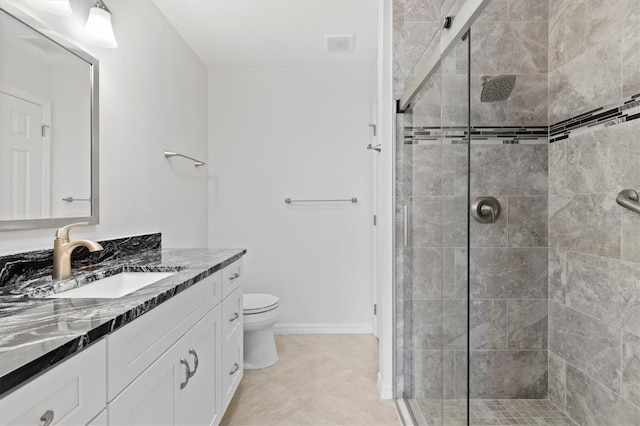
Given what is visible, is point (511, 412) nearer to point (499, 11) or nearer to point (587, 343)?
point (587, 343)

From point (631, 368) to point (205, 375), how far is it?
1.75 m

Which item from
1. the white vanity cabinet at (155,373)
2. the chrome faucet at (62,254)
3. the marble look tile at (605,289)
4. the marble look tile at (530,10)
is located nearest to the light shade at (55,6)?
the chrome faucet at (62,254)

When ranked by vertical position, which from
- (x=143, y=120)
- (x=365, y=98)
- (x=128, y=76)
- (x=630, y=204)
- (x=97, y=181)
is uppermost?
(x=365, y=98)

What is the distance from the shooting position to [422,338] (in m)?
1.59

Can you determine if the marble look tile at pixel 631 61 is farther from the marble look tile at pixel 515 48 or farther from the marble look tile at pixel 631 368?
the marble look tile at pixel 631 368

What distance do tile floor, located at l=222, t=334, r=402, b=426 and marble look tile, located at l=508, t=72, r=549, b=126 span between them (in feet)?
5.77

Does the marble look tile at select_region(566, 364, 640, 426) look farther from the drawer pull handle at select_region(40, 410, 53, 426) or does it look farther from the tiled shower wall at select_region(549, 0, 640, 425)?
the drawer pull handle at select_region(40, 410, 53, 426)

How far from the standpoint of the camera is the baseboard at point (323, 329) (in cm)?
302

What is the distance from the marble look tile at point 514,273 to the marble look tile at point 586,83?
2.43 feet

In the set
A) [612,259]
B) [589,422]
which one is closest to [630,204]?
[612,259]

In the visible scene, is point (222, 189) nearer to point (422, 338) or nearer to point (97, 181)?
point (97, 181)

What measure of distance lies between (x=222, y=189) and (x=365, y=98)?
1.52 m

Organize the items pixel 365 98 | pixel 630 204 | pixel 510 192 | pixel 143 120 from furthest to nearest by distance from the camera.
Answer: pixel 365 98 < pixel 143 120 < pixel 510 192 < pixel 630 204

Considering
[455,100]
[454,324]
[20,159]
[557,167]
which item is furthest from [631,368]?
[20,159]
